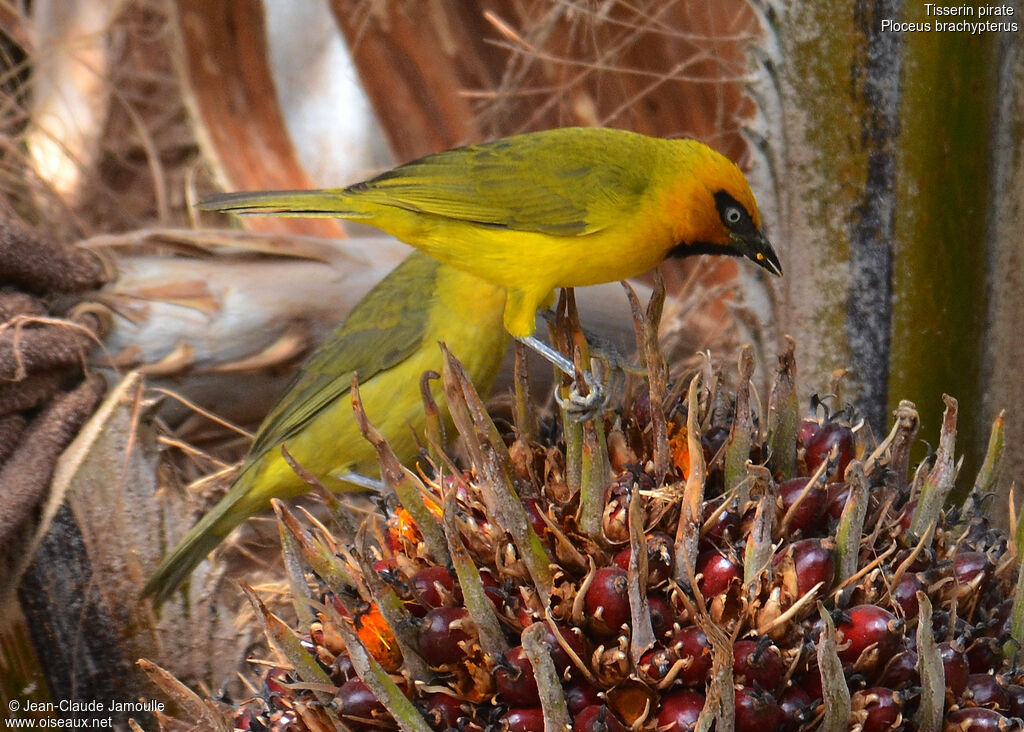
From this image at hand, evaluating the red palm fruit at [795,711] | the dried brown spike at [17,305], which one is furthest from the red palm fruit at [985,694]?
the dried brown spike at [17,305]

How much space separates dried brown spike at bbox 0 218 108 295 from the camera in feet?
4.02

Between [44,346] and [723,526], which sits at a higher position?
[44,346]

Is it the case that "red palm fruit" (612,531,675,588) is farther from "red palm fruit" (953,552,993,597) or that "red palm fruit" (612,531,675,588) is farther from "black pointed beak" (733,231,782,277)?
"black pointed beak" (733,231,782,277)

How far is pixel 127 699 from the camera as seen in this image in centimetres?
111

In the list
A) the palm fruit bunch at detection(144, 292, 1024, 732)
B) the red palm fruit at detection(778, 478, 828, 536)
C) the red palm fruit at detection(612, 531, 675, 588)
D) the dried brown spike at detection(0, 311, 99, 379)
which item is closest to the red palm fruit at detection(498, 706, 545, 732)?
the palm fruit bunch at detection(144, 292, 1024, 732)

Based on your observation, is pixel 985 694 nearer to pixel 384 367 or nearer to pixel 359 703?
pixel 359 703

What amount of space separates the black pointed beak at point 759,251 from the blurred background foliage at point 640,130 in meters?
0.08

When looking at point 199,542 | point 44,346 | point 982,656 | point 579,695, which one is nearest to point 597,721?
point 579,695

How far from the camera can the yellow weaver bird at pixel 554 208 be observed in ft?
3.99

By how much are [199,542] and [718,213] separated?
2.26 ft

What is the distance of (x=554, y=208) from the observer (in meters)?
1.28

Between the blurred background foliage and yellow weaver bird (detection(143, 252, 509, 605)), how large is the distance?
13cm

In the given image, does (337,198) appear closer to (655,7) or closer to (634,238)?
(634,238)

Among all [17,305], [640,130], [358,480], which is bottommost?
[358,480]
